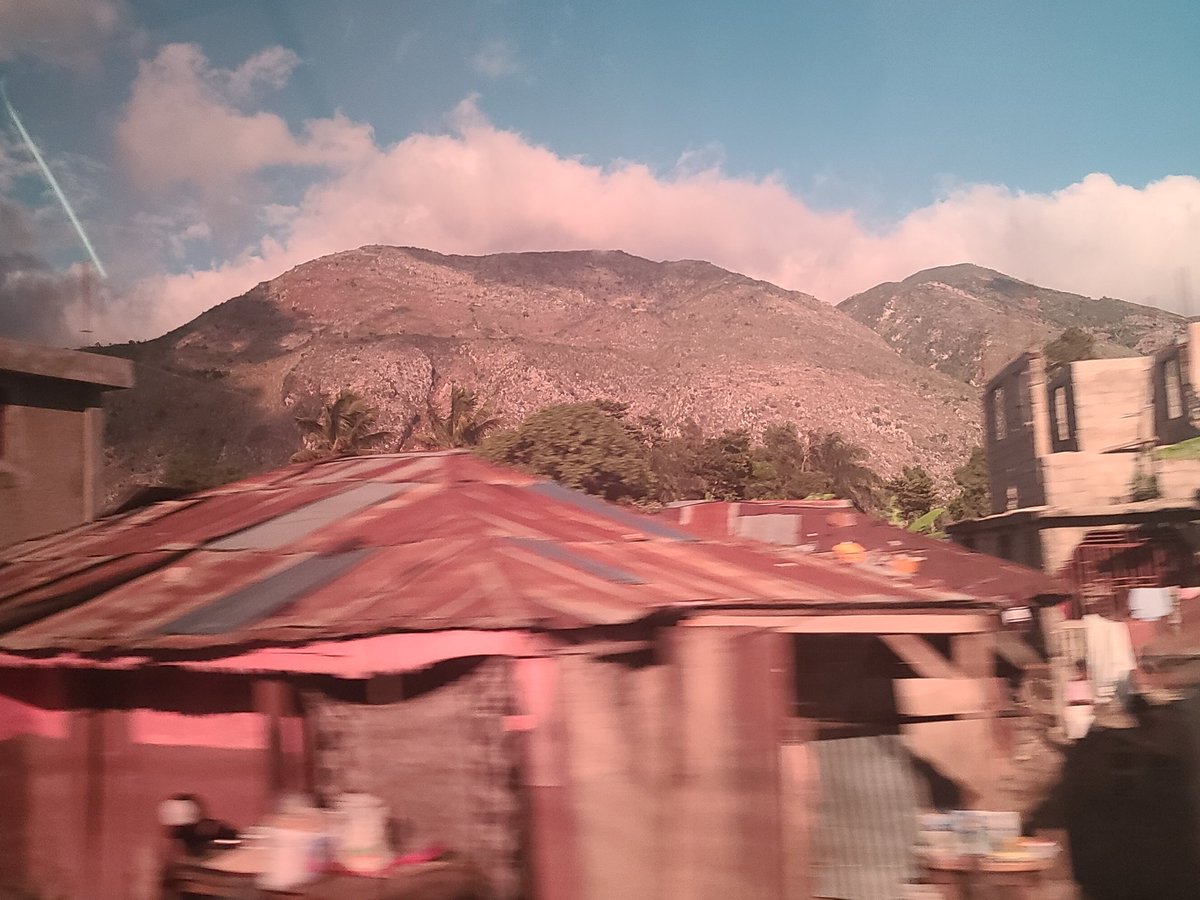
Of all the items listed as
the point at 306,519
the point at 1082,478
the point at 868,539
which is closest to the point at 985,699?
the point at 868,539

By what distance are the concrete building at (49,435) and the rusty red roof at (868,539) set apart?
22.5 ft

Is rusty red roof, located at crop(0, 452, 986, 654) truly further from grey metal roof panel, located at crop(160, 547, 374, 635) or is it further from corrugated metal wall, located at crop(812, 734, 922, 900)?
corrugated metal wall, located at crop(812, 734, 922, 900)

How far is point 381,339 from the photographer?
8762cm

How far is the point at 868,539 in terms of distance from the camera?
11.9 m

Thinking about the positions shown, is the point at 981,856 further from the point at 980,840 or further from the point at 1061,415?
the point at 1061,415

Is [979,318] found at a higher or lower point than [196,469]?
higher

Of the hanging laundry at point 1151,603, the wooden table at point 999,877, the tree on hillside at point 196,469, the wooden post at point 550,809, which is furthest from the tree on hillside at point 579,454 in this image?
the wooden post at point 550,809

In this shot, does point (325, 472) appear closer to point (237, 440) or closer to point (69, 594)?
point (69, 594)

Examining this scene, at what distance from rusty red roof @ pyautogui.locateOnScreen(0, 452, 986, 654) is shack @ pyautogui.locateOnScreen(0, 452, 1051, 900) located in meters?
0.03

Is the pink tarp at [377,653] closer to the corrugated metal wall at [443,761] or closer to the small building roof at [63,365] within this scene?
the corrugated metal wall at [443,761]

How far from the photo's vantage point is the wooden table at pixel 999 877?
6.16 m

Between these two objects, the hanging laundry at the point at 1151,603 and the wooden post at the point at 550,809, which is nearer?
the wooden post at the point at 550,809

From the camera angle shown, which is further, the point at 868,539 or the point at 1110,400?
the point at 1110,400

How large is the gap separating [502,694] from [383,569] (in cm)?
124
